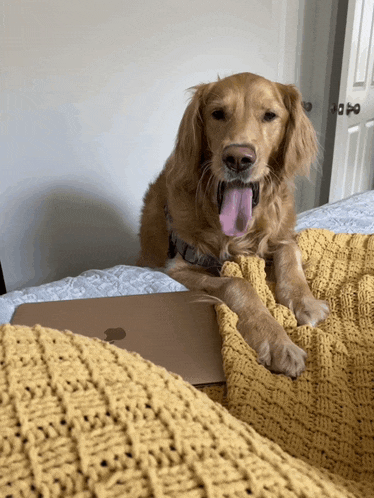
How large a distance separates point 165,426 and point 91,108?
5.74ft

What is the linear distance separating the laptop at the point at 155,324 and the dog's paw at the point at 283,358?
0.11 metres

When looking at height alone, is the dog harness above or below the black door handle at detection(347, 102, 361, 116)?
below

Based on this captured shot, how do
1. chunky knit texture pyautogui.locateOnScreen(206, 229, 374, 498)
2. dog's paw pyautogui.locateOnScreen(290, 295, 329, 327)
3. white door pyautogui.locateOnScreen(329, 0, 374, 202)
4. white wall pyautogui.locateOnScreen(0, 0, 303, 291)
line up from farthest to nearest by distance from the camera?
1. white door pyautogui.locateOnScreen(329, 0, 374, 202)
2. white wall pyautogui.locateOnScreen(0, 0, 303, 291)
3. dog's paw pyautogui.locateOnScreen(290, 295, 329, 327)
4. chunky knit texture pyautogui.locateOnScreen(206, 229, 374, 498)

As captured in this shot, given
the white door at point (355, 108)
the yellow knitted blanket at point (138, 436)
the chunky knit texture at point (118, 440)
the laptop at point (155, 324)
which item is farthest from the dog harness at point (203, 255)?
the white door at point (355, 108)

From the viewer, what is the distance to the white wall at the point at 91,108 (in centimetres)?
162

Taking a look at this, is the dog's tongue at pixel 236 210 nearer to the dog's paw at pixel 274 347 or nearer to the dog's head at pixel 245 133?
the dog's head at pixel 245 133

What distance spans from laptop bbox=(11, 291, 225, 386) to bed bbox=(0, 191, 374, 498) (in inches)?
2.2

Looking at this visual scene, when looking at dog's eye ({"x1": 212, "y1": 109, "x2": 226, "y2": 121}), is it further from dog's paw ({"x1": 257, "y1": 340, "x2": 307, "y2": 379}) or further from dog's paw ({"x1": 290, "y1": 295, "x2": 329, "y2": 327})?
dog's paw ({"x1": 257, "y1": 340, "x2": 307, "y2": 379})

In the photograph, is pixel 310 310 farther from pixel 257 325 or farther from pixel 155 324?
pixel 155 324

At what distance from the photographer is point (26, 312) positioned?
3.02 feet

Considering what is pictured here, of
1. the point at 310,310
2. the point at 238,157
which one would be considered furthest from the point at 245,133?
the point at 310,310

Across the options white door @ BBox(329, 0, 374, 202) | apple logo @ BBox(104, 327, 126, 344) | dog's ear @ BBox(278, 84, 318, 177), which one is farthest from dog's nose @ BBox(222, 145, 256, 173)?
white door @ BBox(329, 0, 374, 202)

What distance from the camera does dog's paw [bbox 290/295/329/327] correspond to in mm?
989

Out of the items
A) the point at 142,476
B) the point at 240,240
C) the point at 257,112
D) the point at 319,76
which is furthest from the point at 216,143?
the point at 319,76
